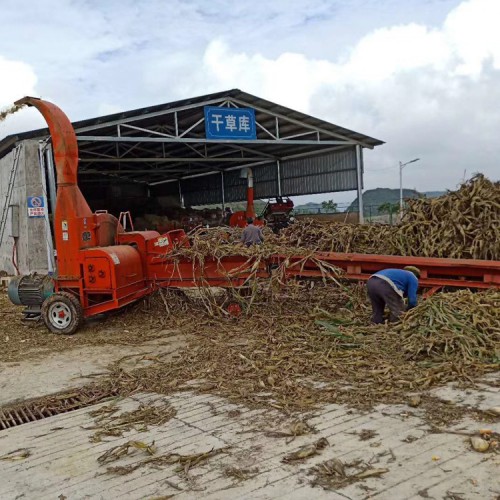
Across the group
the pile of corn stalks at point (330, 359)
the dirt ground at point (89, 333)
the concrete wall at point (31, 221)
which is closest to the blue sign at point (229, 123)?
the concrete wall at point (31, 221)

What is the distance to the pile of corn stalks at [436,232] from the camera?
7754 mm

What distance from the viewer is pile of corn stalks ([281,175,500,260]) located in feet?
25.4

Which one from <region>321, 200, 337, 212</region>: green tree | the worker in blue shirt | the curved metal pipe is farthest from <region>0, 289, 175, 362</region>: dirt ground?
<region>321, 200, 337, 212</region>: green tree

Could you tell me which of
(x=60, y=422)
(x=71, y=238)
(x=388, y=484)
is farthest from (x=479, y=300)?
(x=71, y=238)

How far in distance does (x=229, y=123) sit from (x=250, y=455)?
14.6 meters

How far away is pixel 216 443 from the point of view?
13.2 ft

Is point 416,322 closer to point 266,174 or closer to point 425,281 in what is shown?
point 425,281

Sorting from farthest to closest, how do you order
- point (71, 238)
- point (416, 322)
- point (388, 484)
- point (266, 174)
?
point (266, 174), point (71, 238), point (416, 322), point (388, 484)

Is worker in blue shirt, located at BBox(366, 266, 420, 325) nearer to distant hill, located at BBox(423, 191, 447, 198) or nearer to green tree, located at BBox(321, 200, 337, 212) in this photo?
distant hill, located at BBox(423, 191, 447, 198)

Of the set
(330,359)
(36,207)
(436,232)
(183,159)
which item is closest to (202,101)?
(183,159)

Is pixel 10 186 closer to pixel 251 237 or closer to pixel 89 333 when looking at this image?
pixel 89 333

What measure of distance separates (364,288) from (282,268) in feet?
4.56

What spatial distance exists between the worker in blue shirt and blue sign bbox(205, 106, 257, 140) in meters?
11.0

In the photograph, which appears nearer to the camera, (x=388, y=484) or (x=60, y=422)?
(x=388, y=484)
